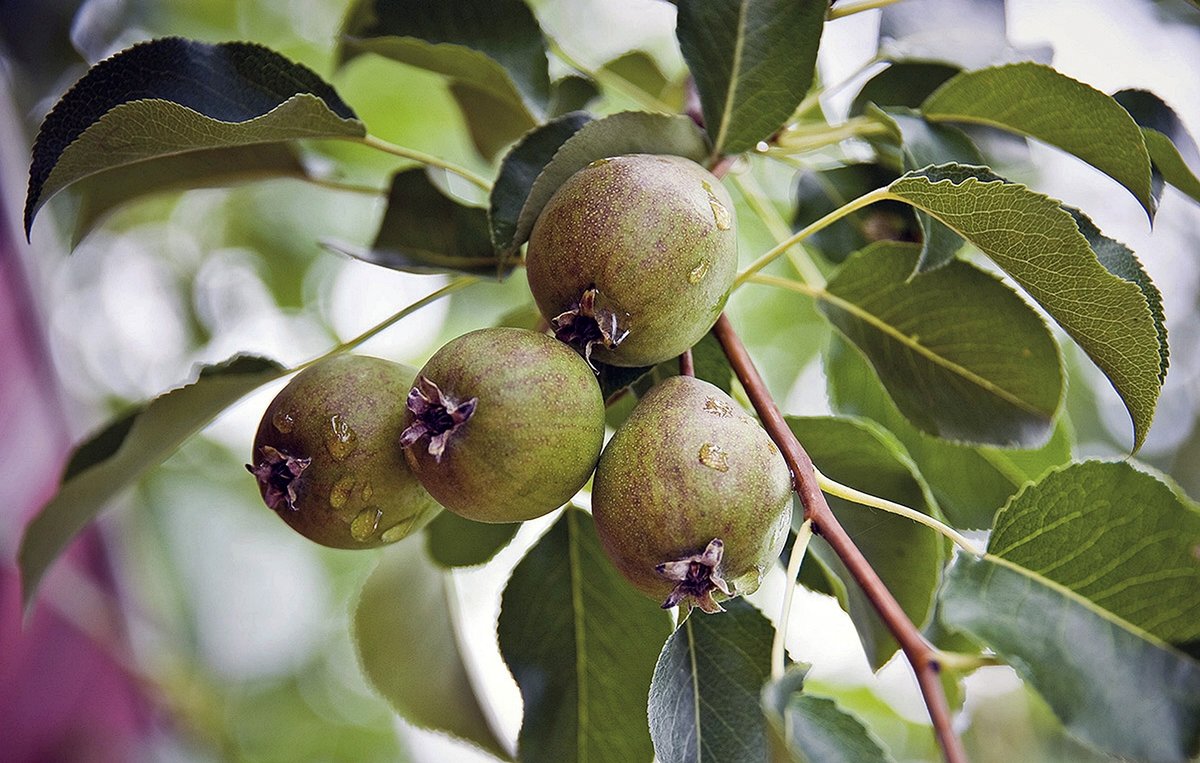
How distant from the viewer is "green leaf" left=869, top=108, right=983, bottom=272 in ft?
2.92

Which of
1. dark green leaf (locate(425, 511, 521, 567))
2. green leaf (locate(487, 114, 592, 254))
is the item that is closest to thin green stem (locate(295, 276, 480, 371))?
green leaf (locate(487, 114, 592, 254))

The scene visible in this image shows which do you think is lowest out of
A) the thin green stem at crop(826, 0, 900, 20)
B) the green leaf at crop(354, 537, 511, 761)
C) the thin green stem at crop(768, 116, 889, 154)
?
the green leaf at crop(354, 537, 511, 761)

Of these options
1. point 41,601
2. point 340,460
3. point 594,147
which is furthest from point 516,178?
point 41,601

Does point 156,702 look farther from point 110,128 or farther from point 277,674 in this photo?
point 110,128

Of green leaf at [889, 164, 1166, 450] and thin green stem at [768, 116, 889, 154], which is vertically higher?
green leaf at [889, 164, 1166, 450]

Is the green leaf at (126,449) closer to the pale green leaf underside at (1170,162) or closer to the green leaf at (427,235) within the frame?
the green leaf at (427,235)

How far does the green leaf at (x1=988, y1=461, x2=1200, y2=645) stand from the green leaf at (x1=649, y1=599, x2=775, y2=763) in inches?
8.9

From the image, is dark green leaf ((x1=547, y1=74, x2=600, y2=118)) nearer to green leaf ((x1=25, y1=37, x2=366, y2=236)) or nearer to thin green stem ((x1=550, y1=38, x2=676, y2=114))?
thin green stem ((x1=550, y1=38, x2=676, y2=114))

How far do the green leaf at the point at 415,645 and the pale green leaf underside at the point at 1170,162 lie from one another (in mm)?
952

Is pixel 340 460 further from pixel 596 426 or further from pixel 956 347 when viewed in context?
pixel 956 347

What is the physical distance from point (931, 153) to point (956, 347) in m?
0.20

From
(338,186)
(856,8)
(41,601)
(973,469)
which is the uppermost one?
(856,8)

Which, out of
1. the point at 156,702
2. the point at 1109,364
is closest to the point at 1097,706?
the point at 1109,364

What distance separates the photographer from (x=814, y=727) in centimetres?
66
